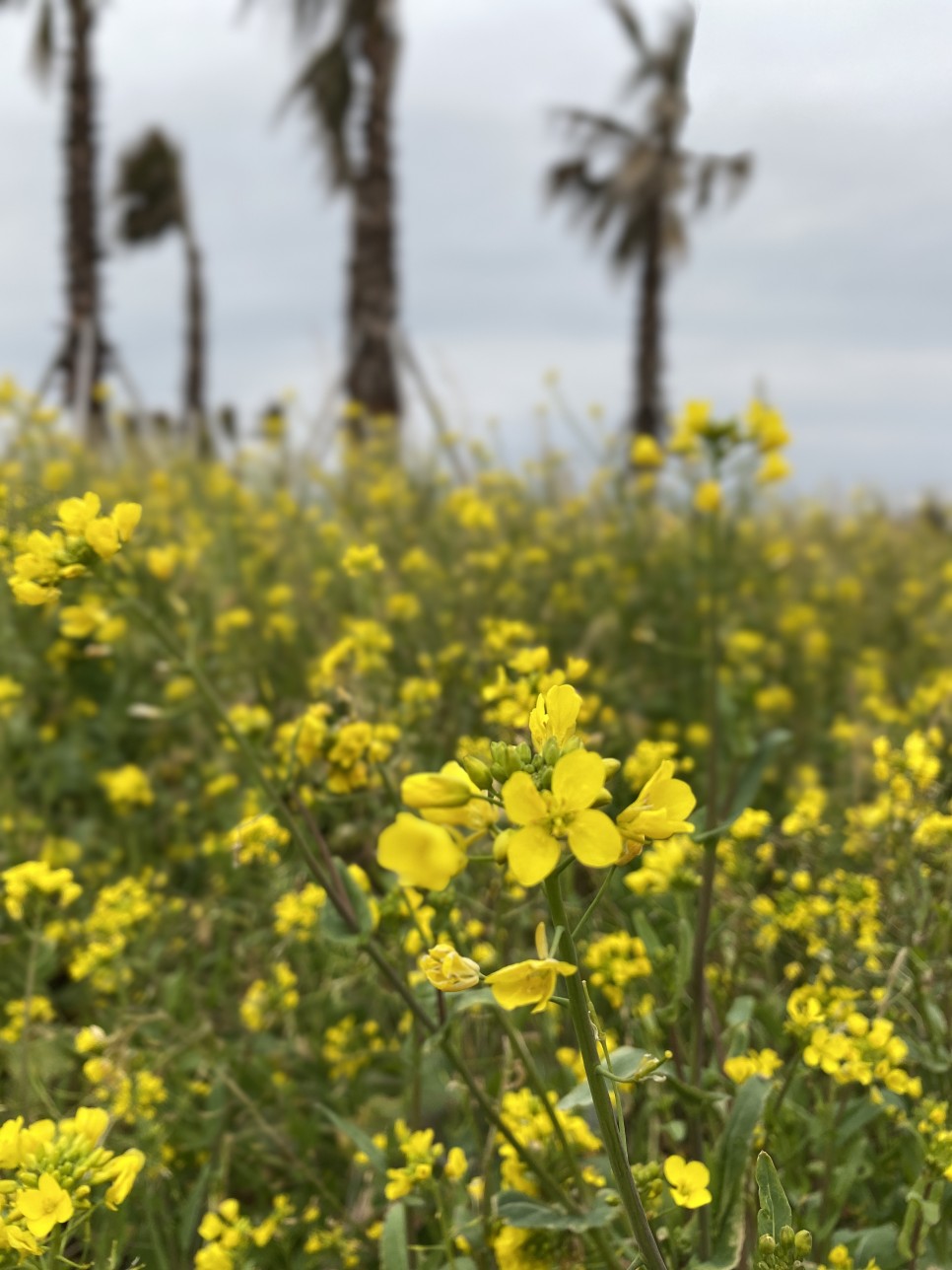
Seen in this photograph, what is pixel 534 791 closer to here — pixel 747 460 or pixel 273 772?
pixel 273 772

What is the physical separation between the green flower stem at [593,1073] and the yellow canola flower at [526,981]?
1.0 inches

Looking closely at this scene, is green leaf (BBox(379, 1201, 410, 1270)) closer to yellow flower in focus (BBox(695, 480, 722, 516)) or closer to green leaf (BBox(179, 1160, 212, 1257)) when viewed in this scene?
green leaf (BBox(179, 1160, 212, 1257))

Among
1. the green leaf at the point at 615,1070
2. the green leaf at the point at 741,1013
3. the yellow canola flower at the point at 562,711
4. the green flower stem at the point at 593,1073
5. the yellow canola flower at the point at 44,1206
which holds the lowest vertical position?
the green leaf at the point at 741,1013

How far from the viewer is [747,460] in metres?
2.45

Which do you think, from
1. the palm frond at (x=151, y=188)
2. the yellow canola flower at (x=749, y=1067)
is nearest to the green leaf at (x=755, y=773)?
the yellow canola flower at (x=749, y=1067)

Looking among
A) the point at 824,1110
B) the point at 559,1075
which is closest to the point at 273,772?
the point at 559,1075

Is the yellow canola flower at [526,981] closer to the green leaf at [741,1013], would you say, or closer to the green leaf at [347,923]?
the green leaf at [347,923]

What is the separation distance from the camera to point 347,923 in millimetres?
1290

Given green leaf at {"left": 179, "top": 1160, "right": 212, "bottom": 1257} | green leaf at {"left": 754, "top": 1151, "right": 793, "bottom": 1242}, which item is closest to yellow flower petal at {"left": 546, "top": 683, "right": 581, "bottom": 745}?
green leaf at {"left": 754, "top": 1151, "right": 793, "bottom": 1242}

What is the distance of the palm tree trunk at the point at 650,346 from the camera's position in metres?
15.5

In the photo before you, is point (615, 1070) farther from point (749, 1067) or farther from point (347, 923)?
point (347, 923)

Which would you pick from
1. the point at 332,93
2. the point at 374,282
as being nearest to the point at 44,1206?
the point at 374,282

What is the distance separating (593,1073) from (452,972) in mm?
120

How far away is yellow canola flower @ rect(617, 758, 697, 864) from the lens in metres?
0.78
